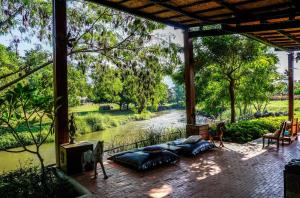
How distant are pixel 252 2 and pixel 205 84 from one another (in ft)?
24.7

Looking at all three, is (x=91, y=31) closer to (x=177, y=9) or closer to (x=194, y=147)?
(x=177, y=9)

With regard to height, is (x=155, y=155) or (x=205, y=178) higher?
(x=155, y=155)

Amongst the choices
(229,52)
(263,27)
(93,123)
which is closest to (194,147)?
(263,27)

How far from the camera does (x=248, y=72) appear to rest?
13.3 m

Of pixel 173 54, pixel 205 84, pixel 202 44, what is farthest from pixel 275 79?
pixel 173 54

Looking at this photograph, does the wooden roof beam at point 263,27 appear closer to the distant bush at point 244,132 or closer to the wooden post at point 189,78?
the wooden post at point 189,78

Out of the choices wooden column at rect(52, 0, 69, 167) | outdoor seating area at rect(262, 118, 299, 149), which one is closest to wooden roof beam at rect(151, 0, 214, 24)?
wooden column at rect(52, 0, 69, 167)

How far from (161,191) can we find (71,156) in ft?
6.99

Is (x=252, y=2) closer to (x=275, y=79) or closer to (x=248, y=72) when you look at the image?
(x=248, y=72)

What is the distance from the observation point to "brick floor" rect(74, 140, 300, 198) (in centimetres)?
489

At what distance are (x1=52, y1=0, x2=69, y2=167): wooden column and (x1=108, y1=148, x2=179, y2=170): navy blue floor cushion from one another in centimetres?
150

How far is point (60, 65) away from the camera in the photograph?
19.8 ft

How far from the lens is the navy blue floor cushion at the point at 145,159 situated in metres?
6.23

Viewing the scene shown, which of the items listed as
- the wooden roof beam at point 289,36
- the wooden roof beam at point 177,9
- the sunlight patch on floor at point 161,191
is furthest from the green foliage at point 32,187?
the wooden roof beam at point 289,36
